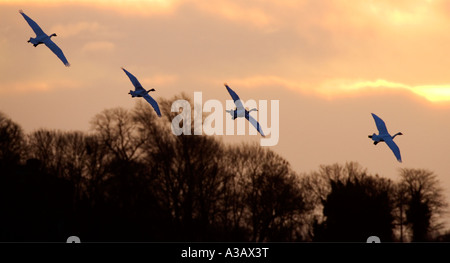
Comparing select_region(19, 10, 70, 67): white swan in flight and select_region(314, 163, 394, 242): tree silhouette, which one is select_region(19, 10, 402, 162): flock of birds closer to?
select_region(19, 10, 70, 67): white swan in flight

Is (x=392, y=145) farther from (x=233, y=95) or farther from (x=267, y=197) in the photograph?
(x=267, y=197)

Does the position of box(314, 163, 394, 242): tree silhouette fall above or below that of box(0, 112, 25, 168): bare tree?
below

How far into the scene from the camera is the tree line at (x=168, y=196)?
119 metres

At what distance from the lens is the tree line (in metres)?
119

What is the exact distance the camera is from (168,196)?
122m

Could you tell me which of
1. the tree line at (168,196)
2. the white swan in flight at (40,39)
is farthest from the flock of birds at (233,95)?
the tree line at (168,196)

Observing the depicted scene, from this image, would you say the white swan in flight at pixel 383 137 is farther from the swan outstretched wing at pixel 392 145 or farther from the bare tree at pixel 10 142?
the bare tree at pixel 10 142

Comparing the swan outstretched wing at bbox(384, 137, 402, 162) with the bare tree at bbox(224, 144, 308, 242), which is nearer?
the swan outstretched wing at bbox(384, 137, 402, 162)

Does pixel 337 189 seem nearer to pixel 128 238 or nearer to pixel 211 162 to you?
pixel 211 162

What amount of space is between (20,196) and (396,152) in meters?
63.2

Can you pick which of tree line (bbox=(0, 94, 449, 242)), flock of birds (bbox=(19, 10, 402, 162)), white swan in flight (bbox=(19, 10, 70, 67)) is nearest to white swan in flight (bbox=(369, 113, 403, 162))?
flock of birds (bbox=(19, 10, 402, 162))

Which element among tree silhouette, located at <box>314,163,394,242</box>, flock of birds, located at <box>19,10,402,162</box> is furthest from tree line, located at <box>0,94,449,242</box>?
flock of birds, located at <box>19,10,402,162</box>

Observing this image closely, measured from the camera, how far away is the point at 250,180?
12688cm
